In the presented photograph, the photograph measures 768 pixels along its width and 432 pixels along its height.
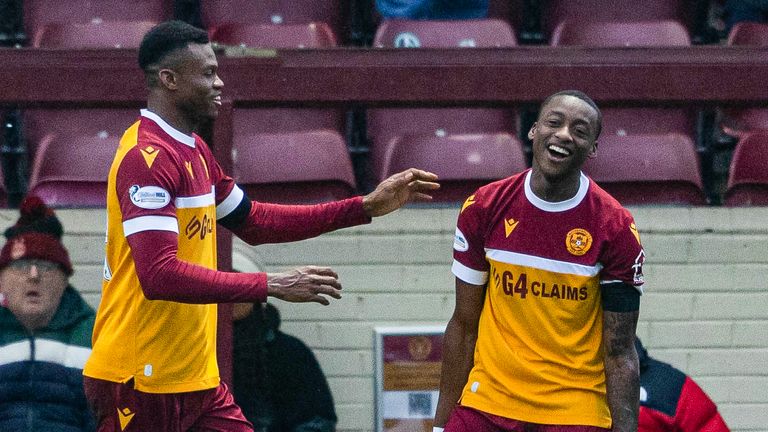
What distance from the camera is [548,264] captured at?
4145 mm

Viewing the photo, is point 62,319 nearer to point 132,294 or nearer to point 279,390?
point 279,390

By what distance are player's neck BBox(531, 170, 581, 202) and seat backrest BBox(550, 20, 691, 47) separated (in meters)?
3.18

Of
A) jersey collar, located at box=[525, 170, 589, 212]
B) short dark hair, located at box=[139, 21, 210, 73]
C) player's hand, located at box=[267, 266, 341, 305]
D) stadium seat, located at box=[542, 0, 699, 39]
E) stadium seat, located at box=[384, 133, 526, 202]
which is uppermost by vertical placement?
short dark hair, located at box=[139, 21, 210, 73]

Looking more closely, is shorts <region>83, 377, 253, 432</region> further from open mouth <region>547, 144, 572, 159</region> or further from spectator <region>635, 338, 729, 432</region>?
spectator <region>635, 338, 729, 432</region>

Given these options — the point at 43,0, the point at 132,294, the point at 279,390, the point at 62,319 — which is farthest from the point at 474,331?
the point at 43,0

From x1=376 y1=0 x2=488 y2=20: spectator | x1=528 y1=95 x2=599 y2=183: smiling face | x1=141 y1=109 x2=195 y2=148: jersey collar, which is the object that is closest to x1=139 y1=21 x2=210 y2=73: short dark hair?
x1=141 y1=109 x2=195 y2=148: jersey collar

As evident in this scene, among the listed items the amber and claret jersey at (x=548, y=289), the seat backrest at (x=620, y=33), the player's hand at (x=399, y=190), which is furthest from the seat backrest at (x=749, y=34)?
the amber and claret jersey at (x=548, y=289)

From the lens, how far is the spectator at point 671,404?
5.20 metres

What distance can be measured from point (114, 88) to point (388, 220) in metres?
1.32

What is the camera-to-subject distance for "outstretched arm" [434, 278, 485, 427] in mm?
4316

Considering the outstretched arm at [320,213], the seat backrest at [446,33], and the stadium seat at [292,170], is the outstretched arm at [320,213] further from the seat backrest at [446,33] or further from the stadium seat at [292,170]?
the seat backrest at [446,33]

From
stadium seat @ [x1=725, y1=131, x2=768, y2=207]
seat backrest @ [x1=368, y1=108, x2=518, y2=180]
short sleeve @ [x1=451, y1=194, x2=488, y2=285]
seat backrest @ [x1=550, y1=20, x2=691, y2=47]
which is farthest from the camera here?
seat backrest @ [x1=550, y1=20, x2=691, y2=47]

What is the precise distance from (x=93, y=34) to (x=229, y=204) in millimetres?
2881

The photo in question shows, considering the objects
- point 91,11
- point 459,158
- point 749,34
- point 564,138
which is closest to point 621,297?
point 564,138
